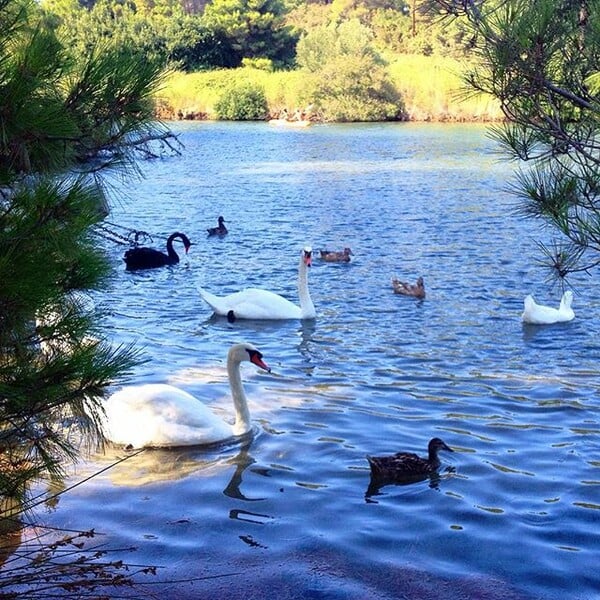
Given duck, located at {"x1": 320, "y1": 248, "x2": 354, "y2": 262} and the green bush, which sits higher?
the green bush

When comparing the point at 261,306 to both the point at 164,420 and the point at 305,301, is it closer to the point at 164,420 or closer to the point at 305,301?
the point at 305,301

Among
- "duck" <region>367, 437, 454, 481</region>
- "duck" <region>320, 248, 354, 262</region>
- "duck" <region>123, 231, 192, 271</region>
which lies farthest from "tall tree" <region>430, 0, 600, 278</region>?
"duck" <region>123, 231, 192, 271</region>

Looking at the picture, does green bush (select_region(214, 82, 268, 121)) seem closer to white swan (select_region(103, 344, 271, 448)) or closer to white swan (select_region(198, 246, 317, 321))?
white swan (select_region(198, 246, 317, 321))

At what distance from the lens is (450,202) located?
866 inches

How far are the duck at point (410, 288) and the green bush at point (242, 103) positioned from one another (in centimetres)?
4612

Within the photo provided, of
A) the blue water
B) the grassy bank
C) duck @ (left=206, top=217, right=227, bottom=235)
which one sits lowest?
the blue water

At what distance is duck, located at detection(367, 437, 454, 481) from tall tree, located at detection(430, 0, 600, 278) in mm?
2210

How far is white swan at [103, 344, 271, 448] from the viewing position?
7051 mm

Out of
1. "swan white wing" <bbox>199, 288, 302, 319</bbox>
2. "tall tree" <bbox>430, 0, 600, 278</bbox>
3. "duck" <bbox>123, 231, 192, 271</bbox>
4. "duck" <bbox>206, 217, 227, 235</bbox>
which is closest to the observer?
"tall tree" <bbox>430, 0, 600, 278</bbox>

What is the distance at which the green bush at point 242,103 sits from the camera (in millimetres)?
57531

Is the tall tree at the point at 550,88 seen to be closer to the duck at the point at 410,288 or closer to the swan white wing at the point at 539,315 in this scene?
the swan white wing at the point at 539,315

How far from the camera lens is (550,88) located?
176 inches

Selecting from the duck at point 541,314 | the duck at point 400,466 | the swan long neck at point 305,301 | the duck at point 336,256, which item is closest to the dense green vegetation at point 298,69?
the duck at point 336,256

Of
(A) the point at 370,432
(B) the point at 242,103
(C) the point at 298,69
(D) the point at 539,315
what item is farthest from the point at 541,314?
(C) the point at 298,69
